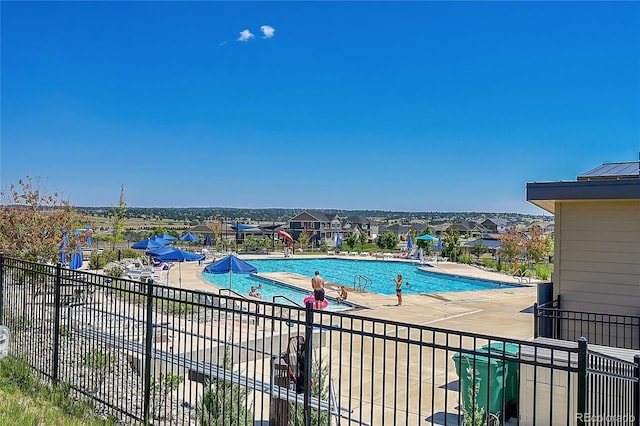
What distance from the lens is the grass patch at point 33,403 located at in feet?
16.7

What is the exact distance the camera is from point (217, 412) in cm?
498

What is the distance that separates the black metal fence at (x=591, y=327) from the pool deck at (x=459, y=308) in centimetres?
99

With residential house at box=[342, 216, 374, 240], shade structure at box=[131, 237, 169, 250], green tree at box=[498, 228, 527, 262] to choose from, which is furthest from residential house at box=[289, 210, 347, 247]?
shade structure at box=[131, 237, 169, 250]

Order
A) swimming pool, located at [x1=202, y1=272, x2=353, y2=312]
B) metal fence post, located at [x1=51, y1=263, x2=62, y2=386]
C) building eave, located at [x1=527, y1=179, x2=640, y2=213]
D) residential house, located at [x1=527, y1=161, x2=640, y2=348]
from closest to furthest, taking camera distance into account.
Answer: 1. metal fence post, located at [x1=51, y1=263, x2=62, y2=386]
2. building eave, located at [x1=527, y1=179, x2=640, y2=213]
3. residential house, located at [x1=527, y1=161, x2=640, y2=348]
4. swimming pool, located at [x1=202, y1=272, x2=353, y2=312]

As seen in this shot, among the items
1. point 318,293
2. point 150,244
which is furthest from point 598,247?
point 150,244

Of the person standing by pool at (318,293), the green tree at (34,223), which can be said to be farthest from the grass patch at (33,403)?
the person standing by pool at (318,293)

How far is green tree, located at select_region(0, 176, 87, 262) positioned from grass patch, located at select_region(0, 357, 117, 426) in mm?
6757

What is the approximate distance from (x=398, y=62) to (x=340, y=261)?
51.6ft

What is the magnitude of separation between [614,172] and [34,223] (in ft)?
44.7

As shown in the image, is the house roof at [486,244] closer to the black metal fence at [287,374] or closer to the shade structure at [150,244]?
the shade structure at [150,244]

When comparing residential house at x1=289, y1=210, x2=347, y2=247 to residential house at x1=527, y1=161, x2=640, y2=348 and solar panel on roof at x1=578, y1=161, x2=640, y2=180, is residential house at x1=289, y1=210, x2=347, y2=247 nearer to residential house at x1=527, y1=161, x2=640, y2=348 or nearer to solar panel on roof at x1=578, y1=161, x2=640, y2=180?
solar panel on roof at x1=578, y1=161, x2=640, y2=180

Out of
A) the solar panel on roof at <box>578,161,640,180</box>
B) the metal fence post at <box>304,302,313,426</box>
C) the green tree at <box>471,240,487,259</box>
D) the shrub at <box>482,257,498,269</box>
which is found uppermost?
the solar panel on roof at <box>578,161,640,180</box>

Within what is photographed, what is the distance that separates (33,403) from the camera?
567cm

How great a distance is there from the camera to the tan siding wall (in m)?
6.98
